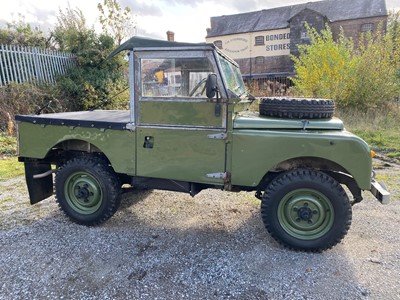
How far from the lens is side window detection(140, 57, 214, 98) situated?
Result: 3.50 m

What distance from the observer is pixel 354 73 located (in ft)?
39.3

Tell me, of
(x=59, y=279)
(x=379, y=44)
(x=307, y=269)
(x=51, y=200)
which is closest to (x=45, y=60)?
(x=51, y=200)

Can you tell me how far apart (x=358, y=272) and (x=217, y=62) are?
2.68 m

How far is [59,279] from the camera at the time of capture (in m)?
2.93

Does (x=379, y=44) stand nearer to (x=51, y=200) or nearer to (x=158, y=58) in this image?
(x=158, y=58)

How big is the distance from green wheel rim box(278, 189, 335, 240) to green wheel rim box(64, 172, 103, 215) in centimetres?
241

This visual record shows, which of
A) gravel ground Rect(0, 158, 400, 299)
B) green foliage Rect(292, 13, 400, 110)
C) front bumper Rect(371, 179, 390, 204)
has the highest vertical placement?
green foliage Rect(292, 13, 400, 110)

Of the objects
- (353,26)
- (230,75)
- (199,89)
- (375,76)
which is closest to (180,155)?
(199,89)

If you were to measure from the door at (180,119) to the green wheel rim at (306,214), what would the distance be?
2.69ft

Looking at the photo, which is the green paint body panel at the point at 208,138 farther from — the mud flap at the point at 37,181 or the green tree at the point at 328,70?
the green tree at the point at 328,70

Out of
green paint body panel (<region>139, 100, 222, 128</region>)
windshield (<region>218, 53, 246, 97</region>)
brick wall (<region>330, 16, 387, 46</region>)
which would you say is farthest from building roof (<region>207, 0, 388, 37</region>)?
green paint body panel (<region>139, 100, 222, 128</region>)

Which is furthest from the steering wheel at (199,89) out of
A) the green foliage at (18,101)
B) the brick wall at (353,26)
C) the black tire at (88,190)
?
the brick wall at (353,26)

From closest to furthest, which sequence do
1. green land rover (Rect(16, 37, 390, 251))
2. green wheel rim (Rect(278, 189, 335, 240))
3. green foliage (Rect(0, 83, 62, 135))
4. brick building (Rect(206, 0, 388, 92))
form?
green land rover (Rect(16, 37, 390, 251)) < green wheel rim (Rect(278, 189, 335, 240)) < green foliage (Rect(0, 83, 62, 135)) < brick building (Rect(206, 0, 388, 92))

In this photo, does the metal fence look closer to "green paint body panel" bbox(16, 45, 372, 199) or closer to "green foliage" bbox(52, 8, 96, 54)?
"green foliage" bbox(52, 8, 96, 54)
